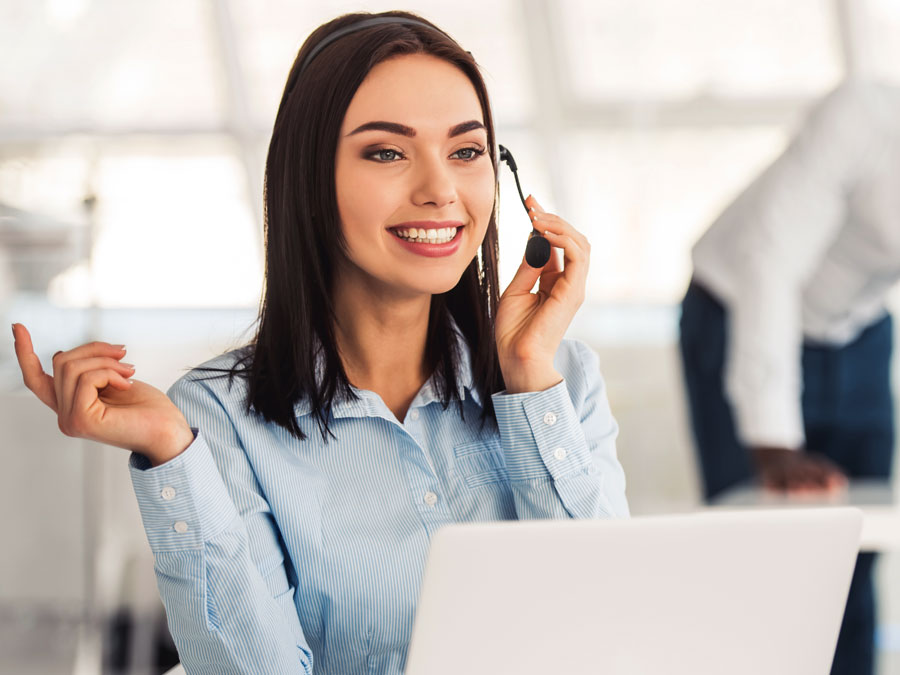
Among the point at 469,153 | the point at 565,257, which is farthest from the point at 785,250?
the point at 469,153

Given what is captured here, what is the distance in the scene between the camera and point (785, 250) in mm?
2441

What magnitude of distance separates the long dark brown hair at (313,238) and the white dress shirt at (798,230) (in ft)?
4.00

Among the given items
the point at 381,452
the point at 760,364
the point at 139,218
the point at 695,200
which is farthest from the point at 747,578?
the point at 695,200

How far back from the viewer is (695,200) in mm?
4352

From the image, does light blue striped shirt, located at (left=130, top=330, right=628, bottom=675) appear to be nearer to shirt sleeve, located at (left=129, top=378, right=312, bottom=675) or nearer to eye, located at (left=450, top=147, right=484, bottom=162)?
shirt sleeve, located at (left=129, top=378, right=312, bottom=675)

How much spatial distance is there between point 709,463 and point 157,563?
7.87 ft

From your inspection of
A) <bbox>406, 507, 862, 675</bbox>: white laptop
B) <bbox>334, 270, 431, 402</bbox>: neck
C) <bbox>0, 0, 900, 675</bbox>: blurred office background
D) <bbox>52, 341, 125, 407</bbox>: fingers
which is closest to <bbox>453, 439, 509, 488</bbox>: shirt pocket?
<bbox>334, 270, 431, 402</bbox>: neck

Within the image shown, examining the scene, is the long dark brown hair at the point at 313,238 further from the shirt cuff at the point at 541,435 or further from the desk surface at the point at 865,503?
the desk surface at the point at 865,503

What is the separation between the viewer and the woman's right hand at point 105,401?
989 mm

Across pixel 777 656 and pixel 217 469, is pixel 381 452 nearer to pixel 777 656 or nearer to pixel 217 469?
pixel 217 469

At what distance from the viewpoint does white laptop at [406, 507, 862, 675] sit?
67 cm

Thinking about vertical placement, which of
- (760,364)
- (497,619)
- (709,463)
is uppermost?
(497,619)

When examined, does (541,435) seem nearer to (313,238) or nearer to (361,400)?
(361,400)

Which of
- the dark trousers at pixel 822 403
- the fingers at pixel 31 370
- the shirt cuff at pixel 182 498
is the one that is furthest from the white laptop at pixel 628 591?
the dark trousers at pixel 822 403
